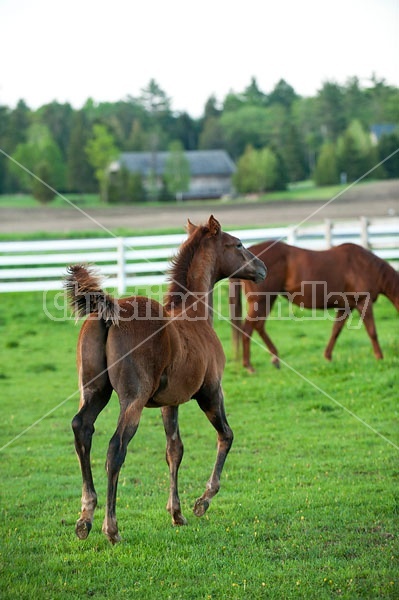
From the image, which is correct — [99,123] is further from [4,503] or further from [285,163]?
[4,503]

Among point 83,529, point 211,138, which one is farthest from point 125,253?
point 211,138

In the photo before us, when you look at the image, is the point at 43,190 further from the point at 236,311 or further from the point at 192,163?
the point at 236,311

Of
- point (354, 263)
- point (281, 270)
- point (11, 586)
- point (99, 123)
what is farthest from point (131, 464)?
point (99, 123)

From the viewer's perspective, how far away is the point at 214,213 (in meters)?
43.3

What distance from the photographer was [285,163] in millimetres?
63062

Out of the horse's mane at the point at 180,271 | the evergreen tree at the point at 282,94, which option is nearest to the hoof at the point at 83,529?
the horse's mane at the point at 180,271

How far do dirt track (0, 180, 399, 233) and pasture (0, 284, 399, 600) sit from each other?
24.1m

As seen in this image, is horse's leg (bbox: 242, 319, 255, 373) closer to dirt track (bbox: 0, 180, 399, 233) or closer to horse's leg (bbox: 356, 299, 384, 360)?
horse's leg (bbox: 356, 299, 384, 360)

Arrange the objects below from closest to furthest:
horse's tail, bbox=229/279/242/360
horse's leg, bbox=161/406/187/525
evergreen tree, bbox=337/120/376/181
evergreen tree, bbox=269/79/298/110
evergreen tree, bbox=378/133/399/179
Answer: horse's leg, bbox=161/406/187/525 < horse's tail, bbox=229/279/242/360 < evergreen tree, bbox=378/133/399/179 < evergreen tree, bbox=337/120/376/181 < evergreen tree, bbox=269/79/298/110

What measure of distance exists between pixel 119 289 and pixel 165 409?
36.4 ft

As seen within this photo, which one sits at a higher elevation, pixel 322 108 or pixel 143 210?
Answer: pixel 322 108

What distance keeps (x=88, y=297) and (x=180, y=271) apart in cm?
129

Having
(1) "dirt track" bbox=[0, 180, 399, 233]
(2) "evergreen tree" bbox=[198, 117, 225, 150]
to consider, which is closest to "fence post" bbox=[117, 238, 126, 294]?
(1) "dirt track" bbox=[0, 180, 399, 233]

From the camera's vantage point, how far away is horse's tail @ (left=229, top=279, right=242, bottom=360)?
38.8 ft
